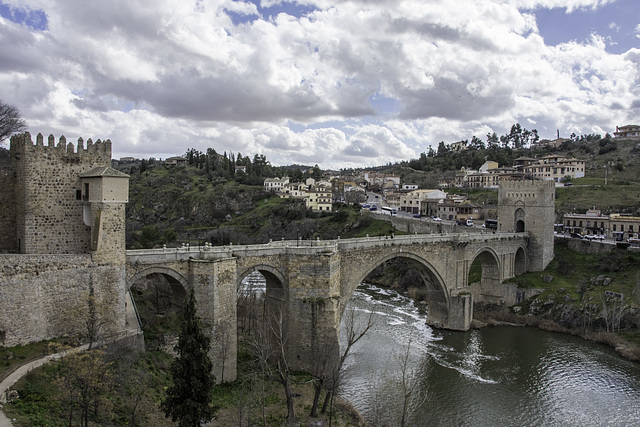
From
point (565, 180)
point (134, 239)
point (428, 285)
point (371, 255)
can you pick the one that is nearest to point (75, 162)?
point (371, 255)

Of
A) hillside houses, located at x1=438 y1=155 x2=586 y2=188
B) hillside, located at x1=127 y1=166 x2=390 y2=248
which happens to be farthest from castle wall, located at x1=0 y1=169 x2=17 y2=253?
hillside houses, located at x1=438 y1=155 x2=586 y2=188

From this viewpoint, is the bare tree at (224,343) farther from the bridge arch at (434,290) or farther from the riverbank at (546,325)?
the riverbank at (546,325)

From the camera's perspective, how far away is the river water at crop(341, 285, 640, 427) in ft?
69.7

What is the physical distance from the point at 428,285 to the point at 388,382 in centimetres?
1267

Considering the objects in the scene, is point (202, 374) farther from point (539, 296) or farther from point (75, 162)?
point (539, 296)

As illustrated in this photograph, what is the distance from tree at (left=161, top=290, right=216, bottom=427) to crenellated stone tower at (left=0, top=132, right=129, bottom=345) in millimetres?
4378

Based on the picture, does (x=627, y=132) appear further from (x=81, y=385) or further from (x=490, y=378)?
(x=81, y=385)

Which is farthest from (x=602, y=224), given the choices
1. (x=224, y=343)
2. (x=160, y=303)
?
(x=160, y=303)

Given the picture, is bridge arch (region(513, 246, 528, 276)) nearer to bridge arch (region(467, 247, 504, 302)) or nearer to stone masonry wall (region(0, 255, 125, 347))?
bridge arch (region(467, 247, 504, 302))

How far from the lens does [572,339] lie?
31.5m

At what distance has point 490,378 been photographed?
83.2 feet

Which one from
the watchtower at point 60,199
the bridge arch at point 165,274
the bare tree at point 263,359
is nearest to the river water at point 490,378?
the bare tree at point 263,359

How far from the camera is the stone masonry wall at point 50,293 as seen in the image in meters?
14.4

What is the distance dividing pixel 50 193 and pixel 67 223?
127 centimetres
